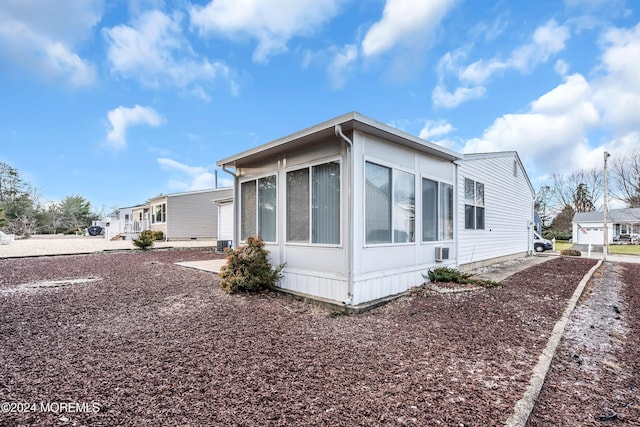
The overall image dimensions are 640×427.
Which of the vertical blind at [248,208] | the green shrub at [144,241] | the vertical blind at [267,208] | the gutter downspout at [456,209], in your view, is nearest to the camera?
the vertical blind at [267,208]

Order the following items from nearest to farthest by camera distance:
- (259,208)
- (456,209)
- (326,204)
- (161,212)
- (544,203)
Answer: (326,204) < (259,208) < (456,209) < (161,212) < (544,203)

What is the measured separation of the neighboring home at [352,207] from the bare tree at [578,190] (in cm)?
3504

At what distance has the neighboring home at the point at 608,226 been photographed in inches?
1121

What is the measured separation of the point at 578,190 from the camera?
34.4 meters

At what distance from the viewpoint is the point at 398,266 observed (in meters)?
5.85

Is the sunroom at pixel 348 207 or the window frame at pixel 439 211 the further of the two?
the window frame at pixel 439 211

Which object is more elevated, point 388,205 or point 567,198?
point 567,198

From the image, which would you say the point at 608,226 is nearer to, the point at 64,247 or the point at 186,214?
the point at 186,214

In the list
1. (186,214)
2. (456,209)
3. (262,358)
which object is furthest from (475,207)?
(186,214)

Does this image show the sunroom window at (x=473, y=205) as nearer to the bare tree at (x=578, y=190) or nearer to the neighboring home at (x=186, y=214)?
the neighboring home at (x=186, y=214)

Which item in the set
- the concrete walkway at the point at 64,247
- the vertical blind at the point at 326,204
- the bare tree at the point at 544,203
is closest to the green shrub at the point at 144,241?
the concrete walkway at the point at 64,247

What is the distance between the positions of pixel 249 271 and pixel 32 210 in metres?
37.9

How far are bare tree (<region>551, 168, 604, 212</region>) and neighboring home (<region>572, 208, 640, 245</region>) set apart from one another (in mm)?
2857

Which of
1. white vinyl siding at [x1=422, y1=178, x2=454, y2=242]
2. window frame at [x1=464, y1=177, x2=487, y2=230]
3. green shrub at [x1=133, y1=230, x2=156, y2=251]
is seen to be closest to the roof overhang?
white vinyl siding at [x1=422, y1=178, x2=454, y2=242]
